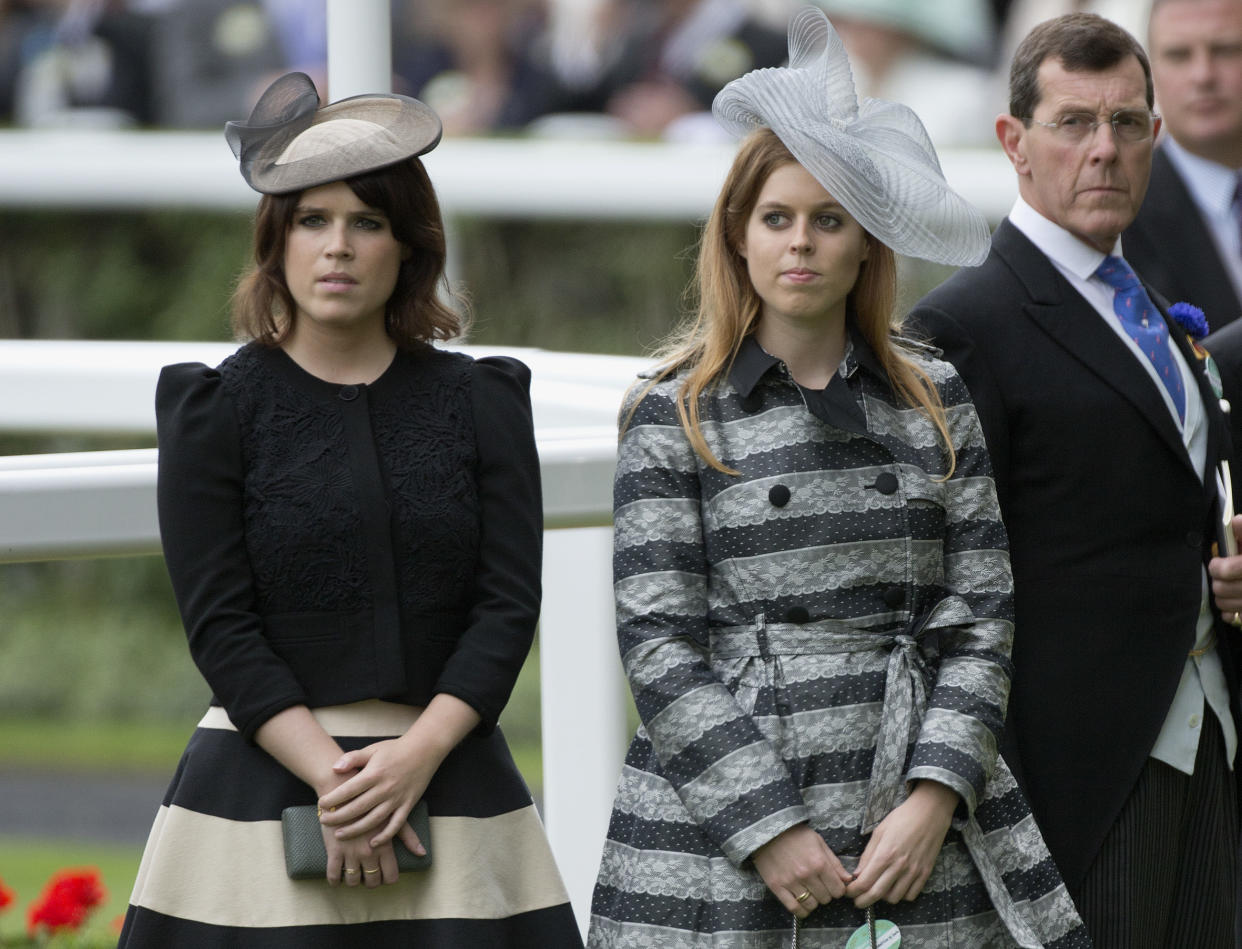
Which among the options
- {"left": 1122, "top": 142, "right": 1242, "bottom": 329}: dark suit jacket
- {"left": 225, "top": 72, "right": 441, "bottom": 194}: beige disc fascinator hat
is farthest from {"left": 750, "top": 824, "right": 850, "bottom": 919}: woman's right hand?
{"left": 1122, "top": 142, "right": 1242, "bottom": 329}: dark suit jacket

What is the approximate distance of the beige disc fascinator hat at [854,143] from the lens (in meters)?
2.85

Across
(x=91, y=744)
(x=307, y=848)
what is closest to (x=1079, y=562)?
(x=307, y=848)

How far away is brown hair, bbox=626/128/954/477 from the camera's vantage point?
2898 millimetres

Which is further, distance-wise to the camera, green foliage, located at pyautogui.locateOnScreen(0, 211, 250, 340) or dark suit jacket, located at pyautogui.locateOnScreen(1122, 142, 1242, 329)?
green foliage, located at pyautogui.locateOnScreen(0, 211, 250, 340)

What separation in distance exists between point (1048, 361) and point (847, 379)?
40cm

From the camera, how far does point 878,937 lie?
273cm

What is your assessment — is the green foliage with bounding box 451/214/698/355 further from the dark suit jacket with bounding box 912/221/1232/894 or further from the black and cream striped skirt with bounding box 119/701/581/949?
the black and cream striped skirt with bounding box 119/701/581/949

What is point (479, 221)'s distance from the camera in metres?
10.7

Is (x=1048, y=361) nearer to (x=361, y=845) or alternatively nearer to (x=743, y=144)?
(x=743, y=144)

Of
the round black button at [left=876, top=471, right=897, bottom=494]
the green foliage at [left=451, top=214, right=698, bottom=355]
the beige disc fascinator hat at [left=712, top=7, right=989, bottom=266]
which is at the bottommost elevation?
the round black button at [left=876, top=471, right=897, bottom=494]

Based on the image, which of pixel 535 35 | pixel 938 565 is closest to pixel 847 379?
pixel 938 565

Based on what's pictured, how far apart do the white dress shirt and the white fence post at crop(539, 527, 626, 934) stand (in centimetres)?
91

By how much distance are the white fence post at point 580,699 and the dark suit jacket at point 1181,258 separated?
50.8 inches

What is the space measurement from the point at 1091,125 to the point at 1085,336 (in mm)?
324
